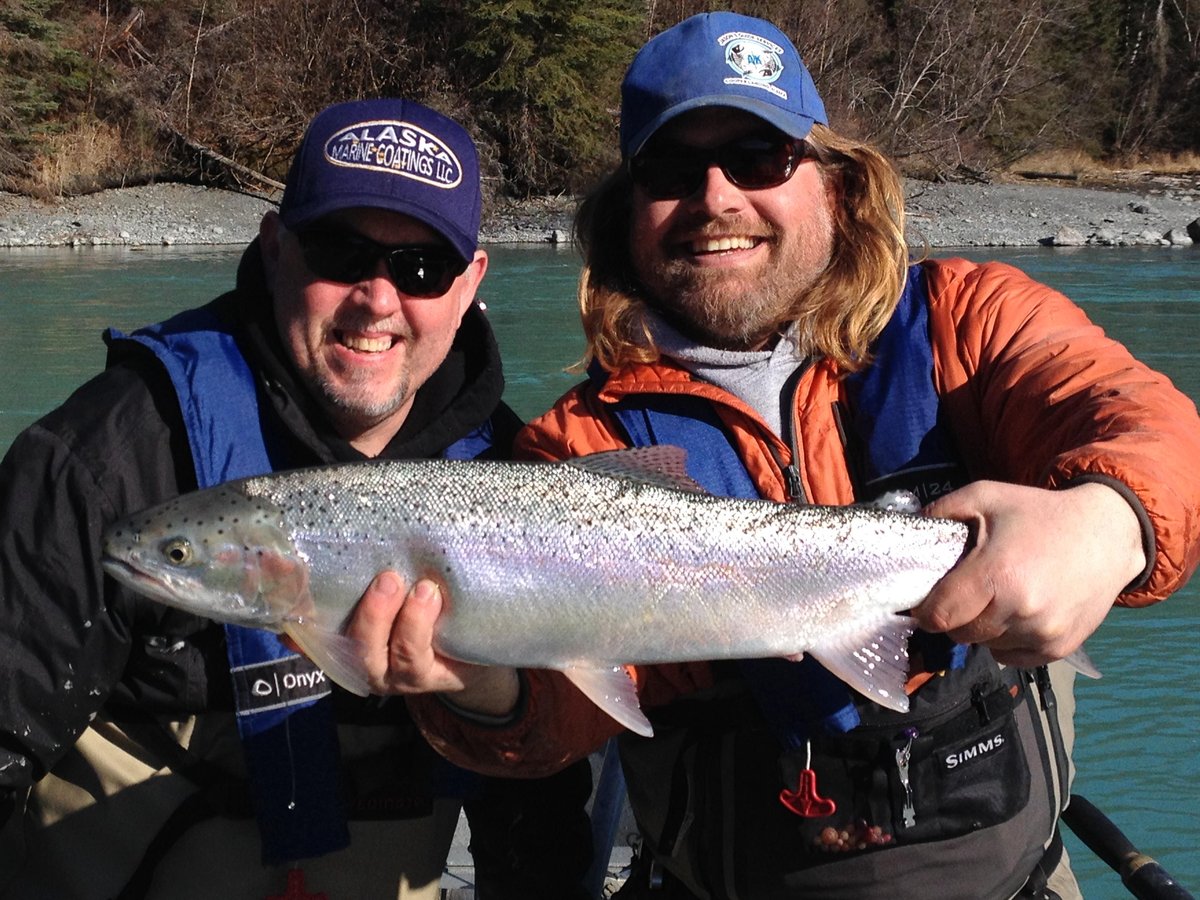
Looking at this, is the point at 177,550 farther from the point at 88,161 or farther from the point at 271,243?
the point at 88,161

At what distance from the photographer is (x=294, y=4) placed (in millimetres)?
35594

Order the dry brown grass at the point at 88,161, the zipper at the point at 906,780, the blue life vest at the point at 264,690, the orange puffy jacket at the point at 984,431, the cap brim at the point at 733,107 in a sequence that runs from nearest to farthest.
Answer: the orange puffy jacket at the point at 984,431, the zipper at the point at 906,780, the blue life vest at the point at 264,690, the cap brim at the point at 733,107, the dry brown grass at the point at 88,161

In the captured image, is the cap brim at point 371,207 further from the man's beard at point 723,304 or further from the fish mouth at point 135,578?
the fish mouth at point 135,578

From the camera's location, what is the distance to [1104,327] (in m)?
16.6

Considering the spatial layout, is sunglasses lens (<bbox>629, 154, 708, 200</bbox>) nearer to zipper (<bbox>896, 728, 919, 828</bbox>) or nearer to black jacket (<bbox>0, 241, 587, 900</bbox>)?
black jacket (<bbox>0, 241, 587, 900</bbox>)

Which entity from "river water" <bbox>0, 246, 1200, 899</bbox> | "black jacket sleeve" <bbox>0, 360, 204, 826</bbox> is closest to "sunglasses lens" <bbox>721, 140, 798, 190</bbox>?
"river water" <bbox>0, 246, 1200, 899</bbox>

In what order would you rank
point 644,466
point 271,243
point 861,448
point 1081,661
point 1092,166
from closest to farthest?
point 1081,661 → point 644,466 → point 861,448 → point 271,243 → point 1092,166

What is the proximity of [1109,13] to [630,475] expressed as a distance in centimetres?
5383

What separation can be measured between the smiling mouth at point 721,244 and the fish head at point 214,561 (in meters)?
1.38

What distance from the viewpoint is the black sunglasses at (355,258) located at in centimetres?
354

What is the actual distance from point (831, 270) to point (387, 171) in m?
1.27

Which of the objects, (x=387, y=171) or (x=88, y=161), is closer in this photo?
(x=387, y=171)

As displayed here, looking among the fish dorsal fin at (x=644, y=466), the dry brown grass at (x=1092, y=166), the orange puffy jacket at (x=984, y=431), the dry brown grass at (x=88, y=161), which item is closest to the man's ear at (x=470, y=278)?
the orange puffy jacket at (x=984, y=431)

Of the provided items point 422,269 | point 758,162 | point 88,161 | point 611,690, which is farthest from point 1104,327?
point 88,161
